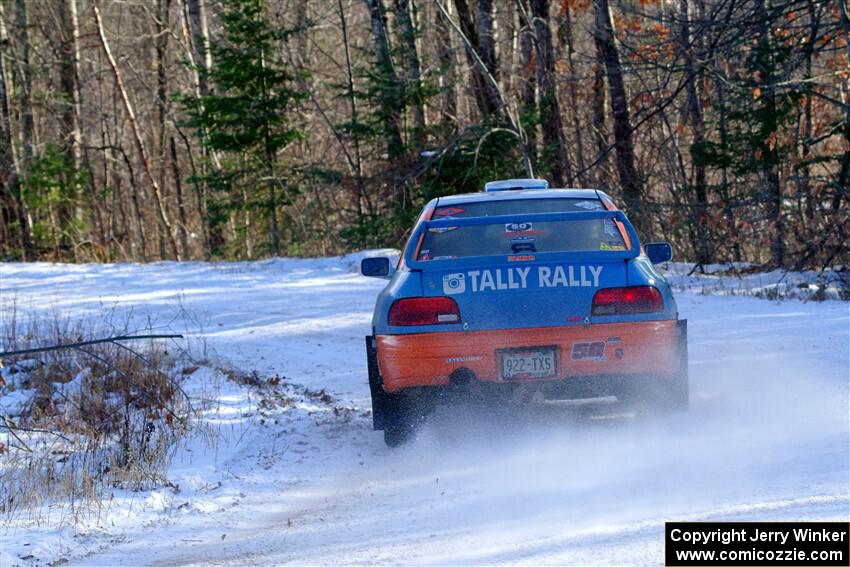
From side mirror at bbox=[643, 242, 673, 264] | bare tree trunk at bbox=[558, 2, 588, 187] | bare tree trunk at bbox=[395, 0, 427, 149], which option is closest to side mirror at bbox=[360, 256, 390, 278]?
side mirror at bbox=[643, 242, 673, 264]

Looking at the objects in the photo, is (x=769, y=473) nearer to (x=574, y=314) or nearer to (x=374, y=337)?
(x=574, y=314)

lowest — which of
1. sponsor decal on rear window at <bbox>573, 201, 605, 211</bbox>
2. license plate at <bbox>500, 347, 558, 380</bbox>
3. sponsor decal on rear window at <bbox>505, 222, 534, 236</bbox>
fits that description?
license plate at <bbox>500, 347, 558, 380</bbox>

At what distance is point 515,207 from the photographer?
25.0 feet

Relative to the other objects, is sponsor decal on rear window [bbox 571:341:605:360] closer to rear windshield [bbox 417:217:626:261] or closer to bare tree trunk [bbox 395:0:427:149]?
rear windshield [bbox 417:217:626:261]

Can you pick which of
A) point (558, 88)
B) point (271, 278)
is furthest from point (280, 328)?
point (558, 88)

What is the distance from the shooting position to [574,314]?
6309mm

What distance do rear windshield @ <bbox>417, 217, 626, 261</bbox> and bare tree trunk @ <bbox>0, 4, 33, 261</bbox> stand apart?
73.4 feet

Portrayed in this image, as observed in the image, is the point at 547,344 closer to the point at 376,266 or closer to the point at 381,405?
the point at 381,405

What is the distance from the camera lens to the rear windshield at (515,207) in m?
7.53

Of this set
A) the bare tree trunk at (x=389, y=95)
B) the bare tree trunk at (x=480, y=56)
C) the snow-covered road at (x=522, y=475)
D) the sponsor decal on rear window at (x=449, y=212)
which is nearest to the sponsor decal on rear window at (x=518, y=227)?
the sponsor decal on rear window at (x=449, y=212)

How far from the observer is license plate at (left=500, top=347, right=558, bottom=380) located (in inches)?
248

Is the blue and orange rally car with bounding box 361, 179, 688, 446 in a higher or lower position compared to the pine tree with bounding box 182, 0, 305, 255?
lower
